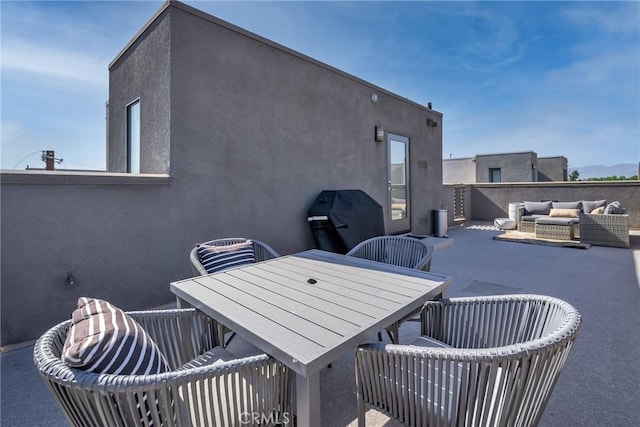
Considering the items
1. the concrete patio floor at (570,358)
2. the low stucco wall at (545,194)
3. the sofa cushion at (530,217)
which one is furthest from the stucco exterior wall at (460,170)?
the concrete patio floor at (570,358)

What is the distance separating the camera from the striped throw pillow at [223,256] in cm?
241

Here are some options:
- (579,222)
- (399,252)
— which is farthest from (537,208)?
(399,252)

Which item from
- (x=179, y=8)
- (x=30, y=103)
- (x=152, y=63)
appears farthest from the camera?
(x=30, y=103)

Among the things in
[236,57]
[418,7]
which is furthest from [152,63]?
[418,7]

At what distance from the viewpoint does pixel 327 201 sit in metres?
4.81

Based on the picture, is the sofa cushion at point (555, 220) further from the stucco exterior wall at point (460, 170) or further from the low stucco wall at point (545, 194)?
the stucco exterior wall at point (460, 170)

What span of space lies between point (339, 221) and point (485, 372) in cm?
370

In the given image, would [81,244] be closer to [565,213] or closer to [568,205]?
[565,213]

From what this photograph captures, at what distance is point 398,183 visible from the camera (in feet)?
23.0

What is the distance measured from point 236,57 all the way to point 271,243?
261cm

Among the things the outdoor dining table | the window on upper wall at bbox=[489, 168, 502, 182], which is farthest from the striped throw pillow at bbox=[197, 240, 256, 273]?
the window on upper wall at bbox=[489, 168, 502, 182]

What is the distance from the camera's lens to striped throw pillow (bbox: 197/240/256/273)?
2.41m

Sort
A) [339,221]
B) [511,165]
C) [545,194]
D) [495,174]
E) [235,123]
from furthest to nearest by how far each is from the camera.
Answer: [495,174] < [511,165] < [545,194] < [339,221] < [235,123]

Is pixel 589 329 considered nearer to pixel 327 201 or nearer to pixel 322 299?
pixel 322 299
